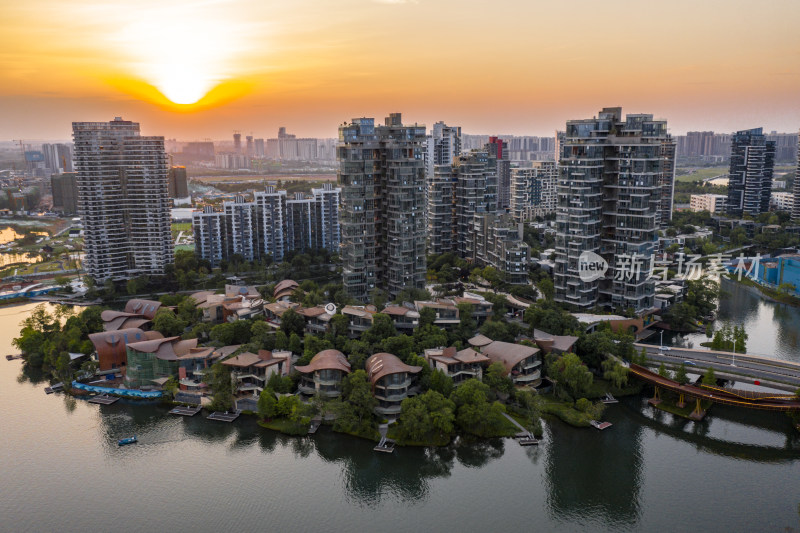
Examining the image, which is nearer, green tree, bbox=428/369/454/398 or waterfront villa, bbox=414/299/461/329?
green tree, bbox=428/369/454/398

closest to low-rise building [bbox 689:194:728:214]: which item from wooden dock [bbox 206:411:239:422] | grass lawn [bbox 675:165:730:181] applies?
grass lawn [bbox 675:165:730:181]

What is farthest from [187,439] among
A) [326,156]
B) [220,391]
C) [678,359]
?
[326,156]

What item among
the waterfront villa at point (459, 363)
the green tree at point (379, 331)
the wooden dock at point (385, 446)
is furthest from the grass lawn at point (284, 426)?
the waterfront villa at point (459, 363)

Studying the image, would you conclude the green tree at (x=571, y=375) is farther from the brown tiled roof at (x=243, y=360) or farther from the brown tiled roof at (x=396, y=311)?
the brown tiled roof at (x=243, y=360)

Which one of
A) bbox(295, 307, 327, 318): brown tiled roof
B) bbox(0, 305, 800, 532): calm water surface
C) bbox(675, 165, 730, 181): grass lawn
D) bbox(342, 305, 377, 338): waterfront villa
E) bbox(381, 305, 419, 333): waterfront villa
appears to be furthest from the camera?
bbox(675, 165, 730, 181): grass lawn

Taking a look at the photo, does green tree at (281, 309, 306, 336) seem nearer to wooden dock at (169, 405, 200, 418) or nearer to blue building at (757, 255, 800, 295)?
wooden dock at (169, 405, 200, 418)

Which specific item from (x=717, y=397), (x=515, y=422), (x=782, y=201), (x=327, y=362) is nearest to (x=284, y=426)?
(x=327, y=362)

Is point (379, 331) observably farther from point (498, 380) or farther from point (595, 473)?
point (595, 473)
